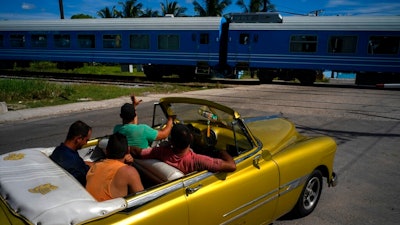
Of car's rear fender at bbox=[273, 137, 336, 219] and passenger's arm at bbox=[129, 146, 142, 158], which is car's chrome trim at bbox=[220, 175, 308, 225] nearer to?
car's rear fender at bbox=[273, 137, 336, 219]

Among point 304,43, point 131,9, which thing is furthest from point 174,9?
point 304,43

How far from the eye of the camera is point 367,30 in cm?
1828

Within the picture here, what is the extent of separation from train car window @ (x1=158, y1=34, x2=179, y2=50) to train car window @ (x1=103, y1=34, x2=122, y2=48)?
2951 millimetres

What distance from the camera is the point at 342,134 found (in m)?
7.97

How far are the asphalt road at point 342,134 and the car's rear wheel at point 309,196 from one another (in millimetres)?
104

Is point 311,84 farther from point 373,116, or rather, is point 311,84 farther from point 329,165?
point 329,165

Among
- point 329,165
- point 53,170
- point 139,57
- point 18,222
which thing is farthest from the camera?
point 139,57

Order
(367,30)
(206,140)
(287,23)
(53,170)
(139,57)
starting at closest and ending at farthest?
(53,170)
(206,140)
(367,30)
(287,23)
(139,57)

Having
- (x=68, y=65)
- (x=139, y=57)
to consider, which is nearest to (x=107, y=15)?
(x=68, y=65)

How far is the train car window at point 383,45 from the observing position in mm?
18219

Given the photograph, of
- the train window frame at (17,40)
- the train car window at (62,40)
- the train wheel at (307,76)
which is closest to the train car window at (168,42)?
the train car window at (62,40)

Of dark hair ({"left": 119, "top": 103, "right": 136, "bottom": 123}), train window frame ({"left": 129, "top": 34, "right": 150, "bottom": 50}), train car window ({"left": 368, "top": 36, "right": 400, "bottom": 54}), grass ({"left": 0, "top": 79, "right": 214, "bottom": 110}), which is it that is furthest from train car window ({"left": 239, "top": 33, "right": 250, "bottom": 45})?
dark hair ({"left": 119, "top": 103, "right": 136, "bottom": 123})

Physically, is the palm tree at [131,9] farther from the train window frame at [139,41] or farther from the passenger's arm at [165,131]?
the passenger's arm at [165,131]

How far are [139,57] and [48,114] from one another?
11.8 metres
